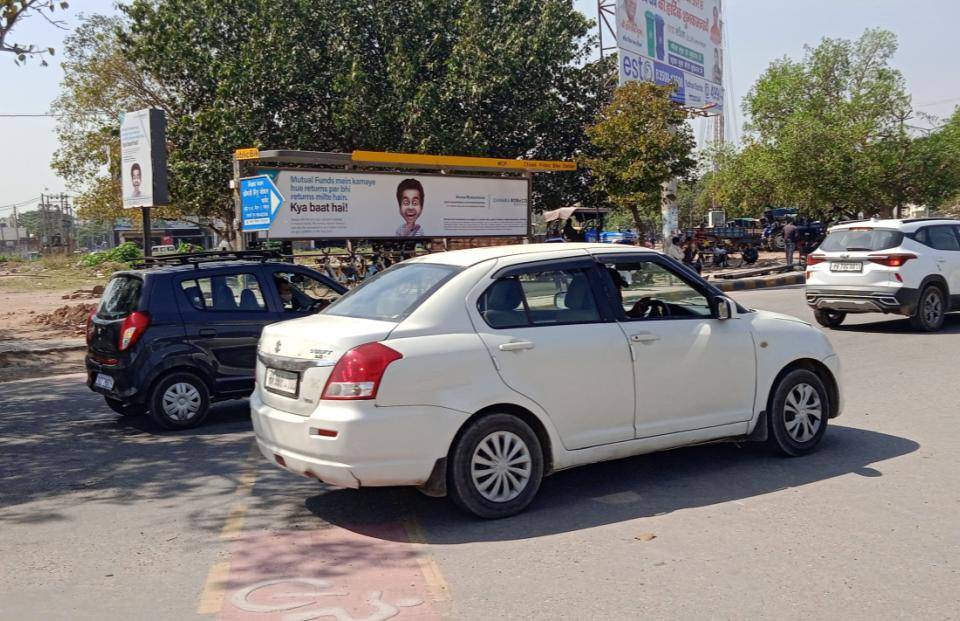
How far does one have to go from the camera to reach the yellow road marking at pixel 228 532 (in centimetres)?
423

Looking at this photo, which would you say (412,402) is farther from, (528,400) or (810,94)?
(810,94)

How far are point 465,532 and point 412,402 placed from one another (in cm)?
86

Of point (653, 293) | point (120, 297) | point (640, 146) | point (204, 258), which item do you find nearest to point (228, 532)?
point (653, 293)

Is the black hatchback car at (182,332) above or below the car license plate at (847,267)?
below

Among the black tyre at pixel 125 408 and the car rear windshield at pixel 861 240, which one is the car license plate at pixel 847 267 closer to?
the car rear windshield at pixel 861 240

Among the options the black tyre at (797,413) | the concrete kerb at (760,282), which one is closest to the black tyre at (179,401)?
the black tyre at (797,413)

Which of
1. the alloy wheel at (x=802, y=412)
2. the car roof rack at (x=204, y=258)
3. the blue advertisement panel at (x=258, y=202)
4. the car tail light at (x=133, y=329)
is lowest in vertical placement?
the alloy wheel at (x=802, y=412)

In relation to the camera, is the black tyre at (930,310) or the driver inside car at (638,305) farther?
the black tyre at (930,310)

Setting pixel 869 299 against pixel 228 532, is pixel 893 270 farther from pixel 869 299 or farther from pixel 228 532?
pixel 228 532

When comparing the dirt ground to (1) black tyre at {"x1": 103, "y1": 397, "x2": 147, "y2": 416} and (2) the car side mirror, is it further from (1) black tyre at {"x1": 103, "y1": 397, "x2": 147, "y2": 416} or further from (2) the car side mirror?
(2) the car side mirror

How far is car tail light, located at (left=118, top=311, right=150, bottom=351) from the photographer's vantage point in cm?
816

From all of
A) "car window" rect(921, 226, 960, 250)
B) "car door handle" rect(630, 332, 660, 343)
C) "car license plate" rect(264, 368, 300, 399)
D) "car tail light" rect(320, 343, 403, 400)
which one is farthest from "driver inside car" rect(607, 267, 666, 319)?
"car window" rect(921, 226, 960, 250)

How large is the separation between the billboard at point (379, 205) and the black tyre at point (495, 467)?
1216 centimetres

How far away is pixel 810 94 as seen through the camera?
4616 cm
